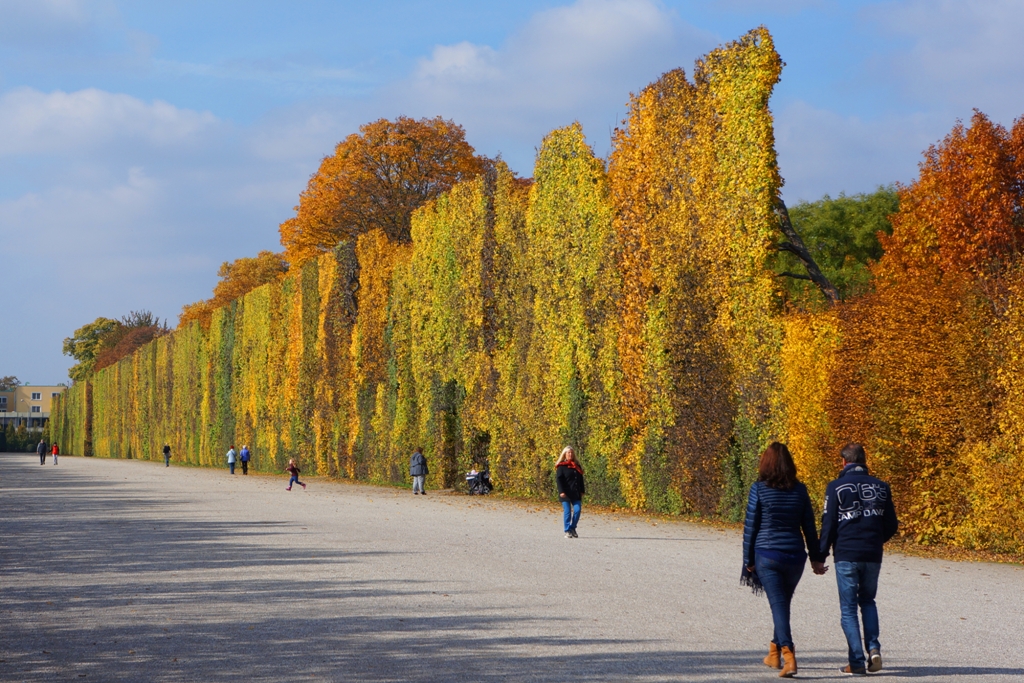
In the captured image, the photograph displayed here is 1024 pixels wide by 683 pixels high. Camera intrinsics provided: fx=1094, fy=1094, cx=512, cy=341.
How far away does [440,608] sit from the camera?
1111 centimetres

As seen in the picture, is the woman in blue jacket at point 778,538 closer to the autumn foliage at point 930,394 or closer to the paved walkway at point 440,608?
the paved walkway at point 440,608

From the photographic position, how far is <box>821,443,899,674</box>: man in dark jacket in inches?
328

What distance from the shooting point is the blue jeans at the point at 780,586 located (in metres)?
→ 8.09

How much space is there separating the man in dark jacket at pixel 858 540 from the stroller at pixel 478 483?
2332cm

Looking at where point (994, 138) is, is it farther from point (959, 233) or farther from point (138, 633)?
point (138, 633)

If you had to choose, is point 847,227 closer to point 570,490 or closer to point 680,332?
point 680,332

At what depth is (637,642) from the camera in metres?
9.30

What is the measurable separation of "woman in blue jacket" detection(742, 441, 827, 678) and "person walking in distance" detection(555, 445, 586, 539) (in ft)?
34.5

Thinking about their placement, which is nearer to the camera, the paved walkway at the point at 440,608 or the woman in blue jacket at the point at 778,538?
the woman in blue jacket at the point at 778,538

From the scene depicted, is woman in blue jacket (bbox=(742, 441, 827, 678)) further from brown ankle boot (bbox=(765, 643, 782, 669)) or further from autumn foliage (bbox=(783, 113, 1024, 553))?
autumn foliage (bbox=(783, 113, 1024, 553))

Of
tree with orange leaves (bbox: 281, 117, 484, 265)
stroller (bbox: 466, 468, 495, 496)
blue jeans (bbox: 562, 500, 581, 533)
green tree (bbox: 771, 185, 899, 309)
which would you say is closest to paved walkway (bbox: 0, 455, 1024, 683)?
blue jeans (bbox: 562, 500, 581, 533)

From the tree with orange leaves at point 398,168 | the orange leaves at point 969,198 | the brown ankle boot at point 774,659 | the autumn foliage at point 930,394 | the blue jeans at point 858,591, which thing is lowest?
the brown ankle boot at point 774,659

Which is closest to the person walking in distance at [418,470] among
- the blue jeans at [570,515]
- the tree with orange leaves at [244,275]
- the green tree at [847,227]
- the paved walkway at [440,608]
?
the paved walkway at [440,608]

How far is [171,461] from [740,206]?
198 feet
